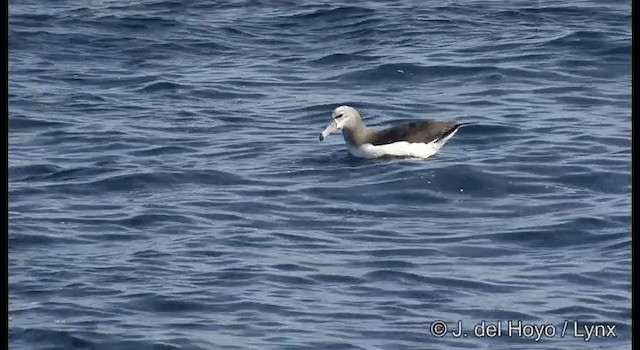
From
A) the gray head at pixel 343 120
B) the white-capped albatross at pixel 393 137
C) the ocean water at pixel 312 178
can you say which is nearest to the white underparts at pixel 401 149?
the white-capped albatross at pixel 393 137

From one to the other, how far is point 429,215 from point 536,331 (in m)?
3.78

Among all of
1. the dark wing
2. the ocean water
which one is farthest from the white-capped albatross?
the ocean water

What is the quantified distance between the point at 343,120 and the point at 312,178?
1.87 meters

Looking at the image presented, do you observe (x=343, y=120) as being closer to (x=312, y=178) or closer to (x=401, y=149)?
(x=401, y=149)

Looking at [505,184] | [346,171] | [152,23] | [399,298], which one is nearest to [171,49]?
[152,23]

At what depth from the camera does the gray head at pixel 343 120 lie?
19516 millimetres

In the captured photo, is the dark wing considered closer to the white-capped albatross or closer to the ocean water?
the white-capped albatross

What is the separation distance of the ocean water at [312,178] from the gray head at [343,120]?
0.30 m

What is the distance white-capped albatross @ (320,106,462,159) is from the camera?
62.5 feet

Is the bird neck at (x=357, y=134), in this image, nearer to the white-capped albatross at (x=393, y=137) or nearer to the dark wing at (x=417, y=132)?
the white-capped albatross at (x=393, y=137)

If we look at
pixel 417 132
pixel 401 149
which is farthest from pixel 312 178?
pixel 417 132

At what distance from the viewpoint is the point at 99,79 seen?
75.3 ft

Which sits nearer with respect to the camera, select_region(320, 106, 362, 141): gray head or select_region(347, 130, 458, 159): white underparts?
select_region(347, 130, 458, 159): white underparts

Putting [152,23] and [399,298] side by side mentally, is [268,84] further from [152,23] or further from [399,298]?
[399,298]
